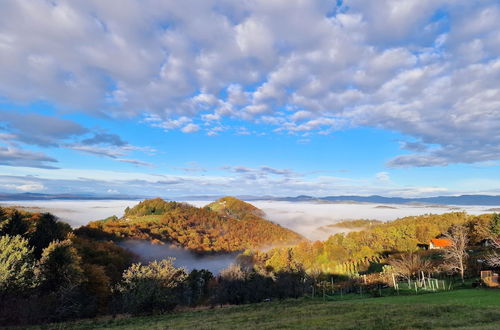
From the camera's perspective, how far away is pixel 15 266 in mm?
39969

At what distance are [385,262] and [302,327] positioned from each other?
101662 millimetres

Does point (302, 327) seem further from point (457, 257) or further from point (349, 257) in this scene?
point (349, 257)

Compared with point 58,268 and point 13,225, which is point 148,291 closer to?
point 58,268

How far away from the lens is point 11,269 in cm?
3859

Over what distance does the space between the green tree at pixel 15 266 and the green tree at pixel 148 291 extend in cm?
1165

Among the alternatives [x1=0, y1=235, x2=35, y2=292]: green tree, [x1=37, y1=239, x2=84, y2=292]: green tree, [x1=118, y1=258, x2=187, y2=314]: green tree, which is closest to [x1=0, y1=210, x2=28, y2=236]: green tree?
[x1=37, y1=239, x2=84, y2=292]: green tree

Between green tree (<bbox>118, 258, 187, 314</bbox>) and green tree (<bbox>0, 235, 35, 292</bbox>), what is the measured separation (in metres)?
11.7

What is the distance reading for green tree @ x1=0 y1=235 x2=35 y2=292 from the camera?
3794cm

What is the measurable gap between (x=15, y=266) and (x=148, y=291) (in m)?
16.8

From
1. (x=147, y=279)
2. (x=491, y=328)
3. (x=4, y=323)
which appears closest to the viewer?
(x=491, y=328)

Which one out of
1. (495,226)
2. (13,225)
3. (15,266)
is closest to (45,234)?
(13,225)

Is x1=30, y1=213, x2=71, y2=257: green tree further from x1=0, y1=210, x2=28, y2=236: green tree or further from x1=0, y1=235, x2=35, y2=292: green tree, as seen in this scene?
x1=0, y1=235, x2=35, y2=292: green tree

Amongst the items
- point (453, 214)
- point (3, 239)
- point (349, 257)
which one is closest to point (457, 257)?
point (349, 257)

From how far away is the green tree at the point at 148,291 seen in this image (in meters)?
42.0
